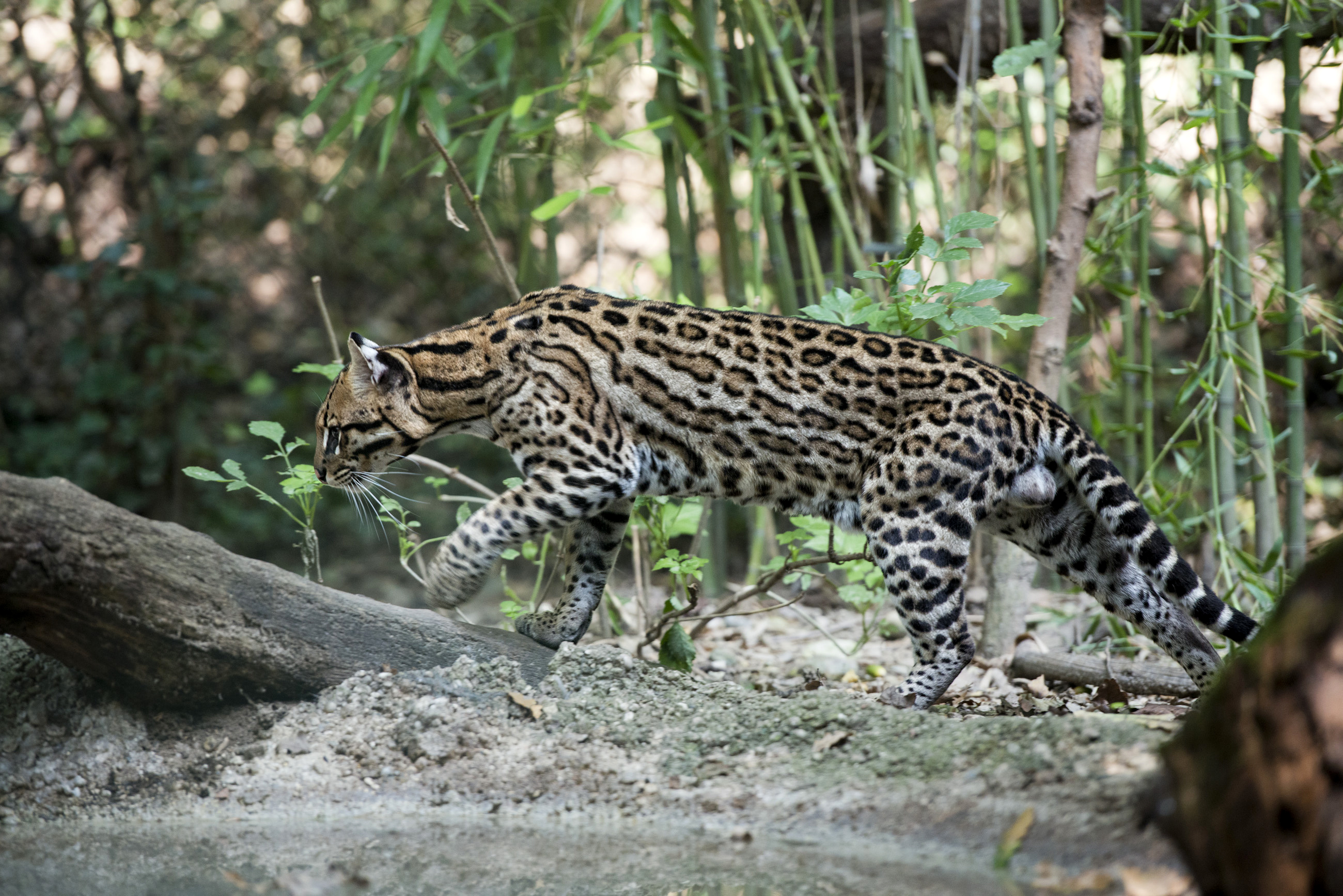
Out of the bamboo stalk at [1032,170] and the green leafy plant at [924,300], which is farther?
the bamboo stalk at [1032,170]

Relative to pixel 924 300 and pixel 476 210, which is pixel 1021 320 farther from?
pixel 476 210

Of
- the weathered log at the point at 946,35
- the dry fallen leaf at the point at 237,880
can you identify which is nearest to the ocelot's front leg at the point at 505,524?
the dry fallen leaf at the point at 237,880

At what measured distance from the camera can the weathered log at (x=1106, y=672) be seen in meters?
4.71

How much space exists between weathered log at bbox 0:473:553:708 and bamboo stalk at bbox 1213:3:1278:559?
3.54 meters

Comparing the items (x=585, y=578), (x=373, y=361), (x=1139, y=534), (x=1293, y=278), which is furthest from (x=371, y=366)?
(x=1293, y=278)

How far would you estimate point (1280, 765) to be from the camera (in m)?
2.03

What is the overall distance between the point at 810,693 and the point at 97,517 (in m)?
2.36

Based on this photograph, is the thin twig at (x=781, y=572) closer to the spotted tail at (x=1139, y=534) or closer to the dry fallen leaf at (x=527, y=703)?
the spotted tail at (x=1139, y=534)

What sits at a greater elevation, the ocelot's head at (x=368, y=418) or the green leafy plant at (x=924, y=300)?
the green leafy plant at (x=924, y=300)

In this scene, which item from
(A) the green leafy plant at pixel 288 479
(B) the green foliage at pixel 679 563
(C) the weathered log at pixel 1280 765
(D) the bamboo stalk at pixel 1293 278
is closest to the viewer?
(C) the weathered log at pixel 1280 765

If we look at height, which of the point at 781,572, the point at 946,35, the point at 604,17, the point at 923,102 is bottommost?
the point at 781,572

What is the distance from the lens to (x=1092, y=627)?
226 inches

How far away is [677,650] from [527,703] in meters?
0.99

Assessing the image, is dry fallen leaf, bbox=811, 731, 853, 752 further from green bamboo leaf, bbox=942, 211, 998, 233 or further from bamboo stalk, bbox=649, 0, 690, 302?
bamboo stalk, bbox=649, 0, 690, 302
